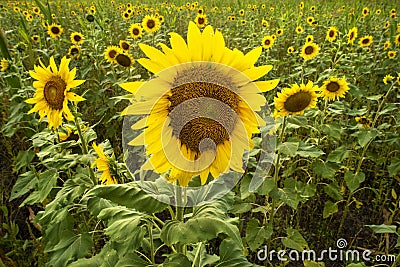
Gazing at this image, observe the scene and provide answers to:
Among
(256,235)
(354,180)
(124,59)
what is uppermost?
(124,59)

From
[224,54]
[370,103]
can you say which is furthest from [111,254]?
[370,103]

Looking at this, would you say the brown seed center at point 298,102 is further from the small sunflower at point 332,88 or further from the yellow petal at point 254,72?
the yellow petal at point 254,72

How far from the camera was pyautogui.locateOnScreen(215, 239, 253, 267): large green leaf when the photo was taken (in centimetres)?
117

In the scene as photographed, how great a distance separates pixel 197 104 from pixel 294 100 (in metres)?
1.18

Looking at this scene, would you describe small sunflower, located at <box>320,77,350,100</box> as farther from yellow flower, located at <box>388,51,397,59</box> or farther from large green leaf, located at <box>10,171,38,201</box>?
large green leaf, located at <box>10,171,38,201</box>

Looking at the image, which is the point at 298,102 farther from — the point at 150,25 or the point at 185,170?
the point at 150,25

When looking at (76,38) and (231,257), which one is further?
(76,38)

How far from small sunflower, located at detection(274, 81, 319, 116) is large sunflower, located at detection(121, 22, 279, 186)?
3.19ft

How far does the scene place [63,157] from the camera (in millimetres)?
1592

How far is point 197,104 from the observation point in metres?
0.83

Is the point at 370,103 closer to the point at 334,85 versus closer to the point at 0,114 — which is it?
the point at 334,85

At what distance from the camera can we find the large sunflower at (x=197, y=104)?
86cm

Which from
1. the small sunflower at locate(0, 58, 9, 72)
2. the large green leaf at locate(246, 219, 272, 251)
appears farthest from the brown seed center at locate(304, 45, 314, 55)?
the small sunflower at locate(0, 58, 9, 72)

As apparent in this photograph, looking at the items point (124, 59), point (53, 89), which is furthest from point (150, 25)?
point (53, 89)
